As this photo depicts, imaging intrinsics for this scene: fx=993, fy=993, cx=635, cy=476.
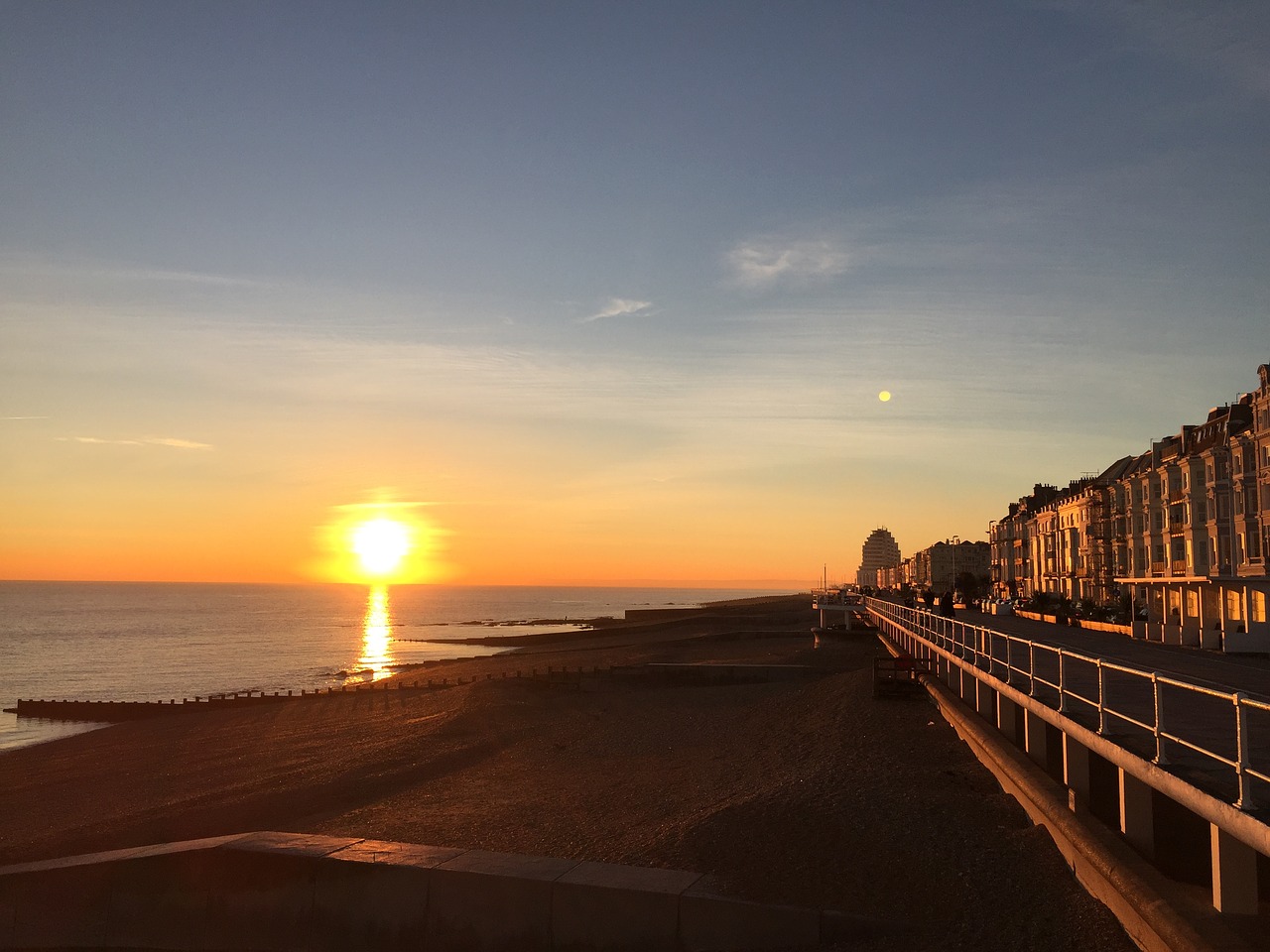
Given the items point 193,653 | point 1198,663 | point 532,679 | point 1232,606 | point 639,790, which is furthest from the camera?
point 193,653

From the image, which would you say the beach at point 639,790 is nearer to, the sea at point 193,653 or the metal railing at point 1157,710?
the metal railing at point 1157,710

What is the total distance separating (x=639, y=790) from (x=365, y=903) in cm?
770

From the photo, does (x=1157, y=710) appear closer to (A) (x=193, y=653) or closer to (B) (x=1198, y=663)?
(B) (x=1198, y=663)

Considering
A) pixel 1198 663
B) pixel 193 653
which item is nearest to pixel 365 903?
pixel 1198 663

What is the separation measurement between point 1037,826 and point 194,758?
25.4 meters

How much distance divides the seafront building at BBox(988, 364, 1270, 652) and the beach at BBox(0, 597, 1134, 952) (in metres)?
13.6

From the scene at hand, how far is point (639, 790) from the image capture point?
58.7ft

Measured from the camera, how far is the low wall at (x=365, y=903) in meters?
9.84

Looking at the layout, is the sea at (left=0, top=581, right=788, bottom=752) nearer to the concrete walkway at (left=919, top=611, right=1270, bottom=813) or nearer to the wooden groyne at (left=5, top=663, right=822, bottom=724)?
the wooden groyne at (left=5, top=663, right=822, bottom=724)

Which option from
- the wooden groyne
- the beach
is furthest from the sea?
the beach

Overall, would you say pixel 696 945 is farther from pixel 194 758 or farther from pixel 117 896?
pixel 194 758

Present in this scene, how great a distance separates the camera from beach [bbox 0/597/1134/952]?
1030 cm

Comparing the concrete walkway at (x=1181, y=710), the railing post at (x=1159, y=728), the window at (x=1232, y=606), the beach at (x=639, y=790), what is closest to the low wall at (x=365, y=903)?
the beach at (x=639, y=790)

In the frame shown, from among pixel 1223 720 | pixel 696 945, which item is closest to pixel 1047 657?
pixel 1223 720
